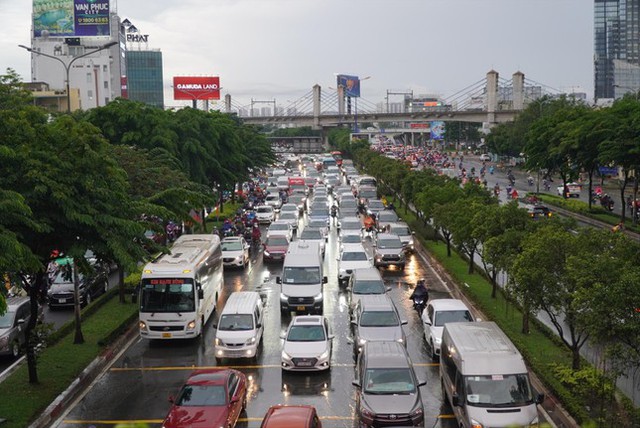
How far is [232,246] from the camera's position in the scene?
35.6 meters

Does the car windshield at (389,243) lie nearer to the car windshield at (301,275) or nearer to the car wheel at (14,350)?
the car windshield at (301,275)

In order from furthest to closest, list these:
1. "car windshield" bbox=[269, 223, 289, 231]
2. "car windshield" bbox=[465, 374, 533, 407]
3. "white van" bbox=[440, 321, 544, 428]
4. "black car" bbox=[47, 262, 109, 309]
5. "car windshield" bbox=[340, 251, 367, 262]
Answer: "car windshield" bbox=[269, 223, 289, 231] < "car windshield" bbox=[340, 251, 367, 262] < "black car" bbox=[47, 262, 109, 309] < "car windshield" bbox=[465, 374, 533, 407] < "white van" bbox=[440, 321, 544, 428]

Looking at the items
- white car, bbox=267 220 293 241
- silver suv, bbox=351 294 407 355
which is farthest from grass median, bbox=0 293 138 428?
white car, bbox=267 220 293 241

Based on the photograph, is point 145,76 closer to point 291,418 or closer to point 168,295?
point 168,295

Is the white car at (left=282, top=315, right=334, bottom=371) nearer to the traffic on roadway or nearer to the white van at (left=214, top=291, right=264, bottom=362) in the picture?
the traffic on roadway

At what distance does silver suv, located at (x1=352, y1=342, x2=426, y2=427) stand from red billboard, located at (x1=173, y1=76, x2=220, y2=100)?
305ft

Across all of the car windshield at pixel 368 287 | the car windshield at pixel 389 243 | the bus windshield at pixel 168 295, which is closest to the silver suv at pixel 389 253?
the car windshield at pixel 389 243

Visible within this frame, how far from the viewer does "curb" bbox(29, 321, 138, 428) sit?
636 inches

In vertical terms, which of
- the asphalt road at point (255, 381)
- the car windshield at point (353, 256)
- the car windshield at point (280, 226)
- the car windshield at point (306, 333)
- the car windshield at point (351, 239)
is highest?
the car windshield at point (280, 226)

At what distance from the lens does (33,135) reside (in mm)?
17094

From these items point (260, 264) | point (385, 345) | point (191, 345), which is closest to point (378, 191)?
point (260, 264)

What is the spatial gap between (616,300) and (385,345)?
5.33 meters

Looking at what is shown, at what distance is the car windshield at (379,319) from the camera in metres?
20.7

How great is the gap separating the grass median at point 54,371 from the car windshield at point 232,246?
33.2ft
